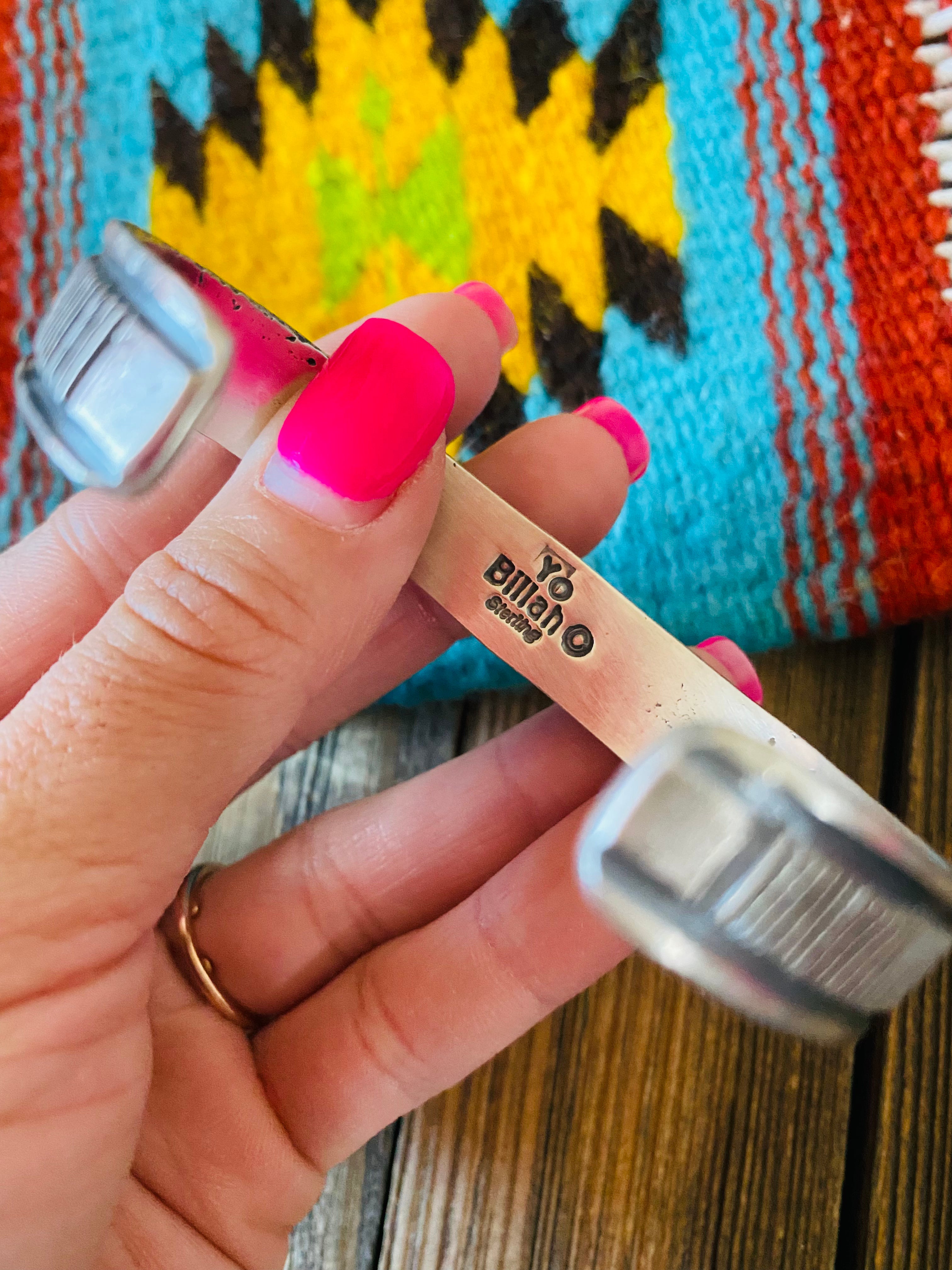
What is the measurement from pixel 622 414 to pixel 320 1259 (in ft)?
→ 0.92

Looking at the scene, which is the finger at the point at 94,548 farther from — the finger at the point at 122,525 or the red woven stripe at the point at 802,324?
the red woven stripe at the point at 802,324

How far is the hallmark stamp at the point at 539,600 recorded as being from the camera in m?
0.24

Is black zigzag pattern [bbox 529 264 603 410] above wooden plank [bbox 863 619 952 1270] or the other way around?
above

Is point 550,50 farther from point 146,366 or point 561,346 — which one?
point 146,366

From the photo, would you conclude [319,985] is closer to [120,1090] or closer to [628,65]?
[120,1090]

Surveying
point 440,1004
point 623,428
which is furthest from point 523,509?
point 440,1004

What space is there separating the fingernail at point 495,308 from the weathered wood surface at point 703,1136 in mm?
142

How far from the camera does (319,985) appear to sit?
306mm

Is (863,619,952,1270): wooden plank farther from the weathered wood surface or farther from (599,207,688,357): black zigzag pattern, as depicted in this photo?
(599,207,688,357): black zigzag pattern

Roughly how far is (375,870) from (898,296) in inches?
9.5

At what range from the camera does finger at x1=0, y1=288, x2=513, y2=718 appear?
0.29m

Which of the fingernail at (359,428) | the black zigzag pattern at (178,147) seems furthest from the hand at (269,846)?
the black zigzag pattern at (178,147)

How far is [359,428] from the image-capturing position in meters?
0.21

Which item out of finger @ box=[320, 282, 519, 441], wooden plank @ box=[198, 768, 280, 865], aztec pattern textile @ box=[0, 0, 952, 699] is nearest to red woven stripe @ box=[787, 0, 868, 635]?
aztec pattern textile @ box=[0, 0, 952, 699]
